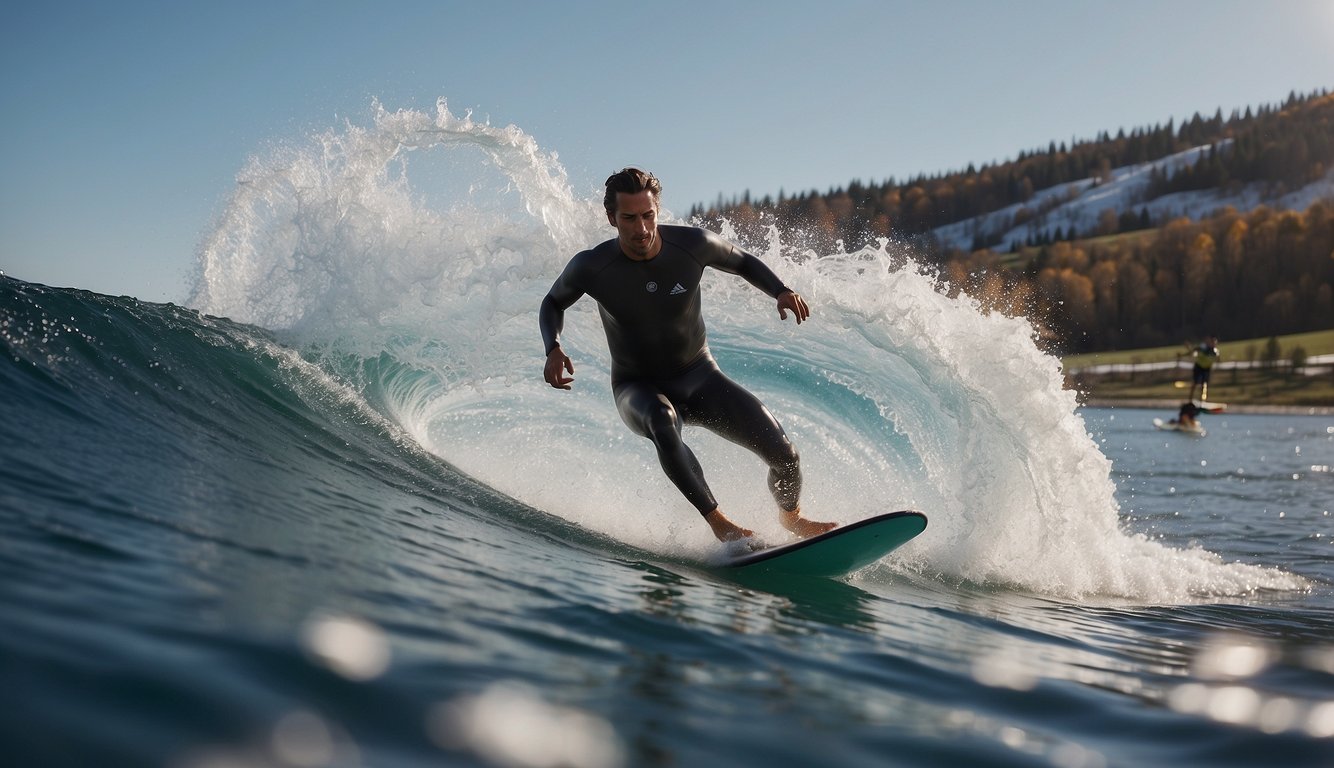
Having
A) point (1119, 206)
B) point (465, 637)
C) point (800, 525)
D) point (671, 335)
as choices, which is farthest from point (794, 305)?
point (1119, 206)

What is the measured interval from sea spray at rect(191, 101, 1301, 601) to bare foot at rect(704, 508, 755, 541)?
1.23 ft

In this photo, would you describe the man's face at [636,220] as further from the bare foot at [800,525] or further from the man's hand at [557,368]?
the bare foot at [800,525]

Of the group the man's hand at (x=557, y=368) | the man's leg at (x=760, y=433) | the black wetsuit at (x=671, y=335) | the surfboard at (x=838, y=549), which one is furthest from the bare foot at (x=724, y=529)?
the man's hand at (x=557, y=368)

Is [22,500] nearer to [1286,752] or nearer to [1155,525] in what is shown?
[1286,752]

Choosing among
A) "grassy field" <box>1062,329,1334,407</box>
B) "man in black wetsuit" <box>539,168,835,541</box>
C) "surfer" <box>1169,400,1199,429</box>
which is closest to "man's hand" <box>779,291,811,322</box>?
"man in black wetsuit" <box>539,168,835,541</box>

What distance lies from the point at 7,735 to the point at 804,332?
8.27m

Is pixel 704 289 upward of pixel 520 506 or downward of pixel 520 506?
upward

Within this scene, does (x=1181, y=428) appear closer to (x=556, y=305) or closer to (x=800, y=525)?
(x=800, y=525)

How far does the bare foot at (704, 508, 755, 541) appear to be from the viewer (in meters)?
5.49

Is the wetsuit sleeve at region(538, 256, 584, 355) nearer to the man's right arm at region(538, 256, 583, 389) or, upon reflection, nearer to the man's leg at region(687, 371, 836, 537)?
the man's right arm at region(538, 256, 583, 389)

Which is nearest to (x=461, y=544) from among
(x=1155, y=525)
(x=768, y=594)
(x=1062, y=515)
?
(x=768, y=594)

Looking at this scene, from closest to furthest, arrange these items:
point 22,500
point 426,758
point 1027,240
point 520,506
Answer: point 426,758
point 22,500
point 520,506
point 1027,240

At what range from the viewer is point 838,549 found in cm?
536

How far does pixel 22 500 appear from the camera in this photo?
3.46m
